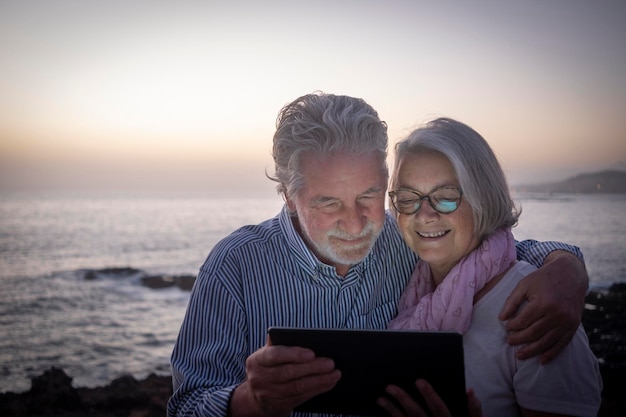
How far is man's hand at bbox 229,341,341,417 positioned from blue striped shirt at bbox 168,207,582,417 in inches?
22.1

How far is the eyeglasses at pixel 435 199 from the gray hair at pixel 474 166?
7cm

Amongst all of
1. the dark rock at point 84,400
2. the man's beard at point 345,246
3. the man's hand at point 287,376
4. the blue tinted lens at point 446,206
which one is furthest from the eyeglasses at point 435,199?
the dark rock at point 84,400

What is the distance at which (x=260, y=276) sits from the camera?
2955mm

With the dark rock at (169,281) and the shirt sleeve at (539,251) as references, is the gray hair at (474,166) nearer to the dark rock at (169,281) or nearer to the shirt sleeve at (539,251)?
the shirt sleeve at (539,251)

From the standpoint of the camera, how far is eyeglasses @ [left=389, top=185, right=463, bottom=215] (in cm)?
266

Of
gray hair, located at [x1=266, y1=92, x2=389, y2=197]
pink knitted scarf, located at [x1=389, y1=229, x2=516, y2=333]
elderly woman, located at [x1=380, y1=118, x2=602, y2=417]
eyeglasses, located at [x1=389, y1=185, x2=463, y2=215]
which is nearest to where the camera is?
elderly woman, located at [x1=380, y1=118, x2=602, y2=417]

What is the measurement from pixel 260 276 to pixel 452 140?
4.45ft

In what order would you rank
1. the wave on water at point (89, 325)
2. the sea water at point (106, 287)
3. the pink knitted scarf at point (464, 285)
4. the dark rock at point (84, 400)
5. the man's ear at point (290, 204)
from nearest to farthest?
the pink knitted scarf at point (464, 285) → the man's ear at point (290, 204) → the dark rock at point (84, 400) → the wave on water at point (89, 325) → the sea water at point (106, 287)

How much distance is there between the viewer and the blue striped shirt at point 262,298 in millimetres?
2688

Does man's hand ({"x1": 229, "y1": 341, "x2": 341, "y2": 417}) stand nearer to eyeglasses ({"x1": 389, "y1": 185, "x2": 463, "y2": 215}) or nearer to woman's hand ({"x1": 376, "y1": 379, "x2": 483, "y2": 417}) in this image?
woman's hand ({"x1": 376, "y1": 379, "x2": 483, "y2": 417})

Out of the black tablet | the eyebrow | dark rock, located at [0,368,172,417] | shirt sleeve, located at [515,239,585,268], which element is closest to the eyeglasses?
the eyebrow

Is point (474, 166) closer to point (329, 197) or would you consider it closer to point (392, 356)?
point (329, 197)

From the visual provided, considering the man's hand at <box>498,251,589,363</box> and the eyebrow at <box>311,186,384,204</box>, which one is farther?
the eyebrow at <box>311,186,384,204</box>

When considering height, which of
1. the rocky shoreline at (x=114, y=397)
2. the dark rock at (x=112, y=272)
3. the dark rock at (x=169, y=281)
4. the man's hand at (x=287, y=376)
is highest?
the man's hand at (x=287, y=376)
